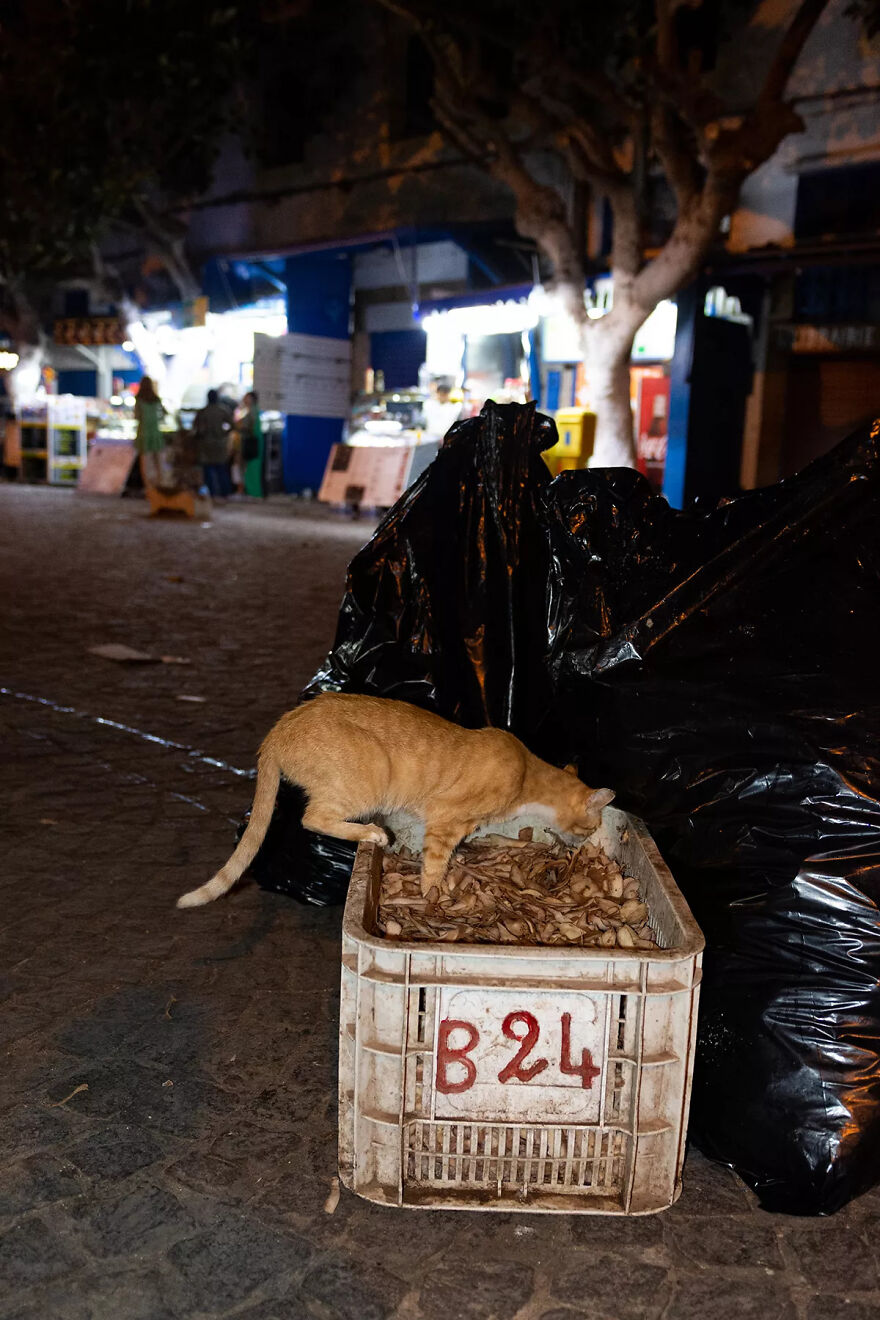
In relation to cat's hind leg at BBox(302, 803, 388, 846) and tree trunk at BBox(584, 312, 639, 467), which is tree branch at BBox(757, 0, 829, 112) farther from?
cat's hind leg at BBox(302, 803, 388, 846)

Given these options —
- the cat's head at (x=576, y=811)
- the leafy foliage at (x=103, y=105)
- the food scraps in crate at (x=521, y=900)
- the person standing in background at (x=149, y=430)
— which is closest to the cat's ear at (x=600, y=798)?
the cat's head at (x=576, y=811)

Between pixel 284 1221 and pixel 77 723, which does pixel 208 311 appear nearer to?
pixel 77 723

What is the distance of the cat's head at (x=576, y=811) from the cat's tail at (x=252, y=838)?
74 cm

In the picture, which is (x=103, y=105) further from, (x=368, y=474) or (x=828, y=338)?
(x=828, y=338)

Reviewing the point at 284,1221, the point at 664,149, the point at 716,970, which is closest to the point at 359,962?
the point at 284,1221

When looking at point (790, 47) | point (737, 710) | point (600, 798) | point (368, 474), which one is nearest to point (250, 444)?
point (368, 474)

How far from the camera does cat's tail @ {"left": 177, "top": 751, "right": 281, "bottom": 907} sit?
2566mm

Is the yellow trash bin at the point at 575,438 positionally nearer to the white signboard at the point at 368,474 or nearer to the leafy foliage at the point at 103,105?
the white signboard at the point at 368,474

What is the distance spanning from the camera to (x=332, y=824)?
258cm

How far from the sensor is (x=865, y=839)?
1.91 meters

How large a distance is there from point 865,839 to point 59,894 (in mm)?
2261

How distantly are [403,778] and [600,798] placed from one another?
51cm

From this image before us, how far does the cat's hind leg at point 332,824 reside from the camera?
250 centimetres

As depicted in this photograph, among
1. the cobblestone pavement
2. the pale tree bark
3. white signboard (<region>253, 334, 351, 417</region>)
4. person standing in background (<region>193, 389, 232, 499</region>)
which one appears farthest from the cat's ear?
white signboard (<region>253, 334, 351, 417</region>)
